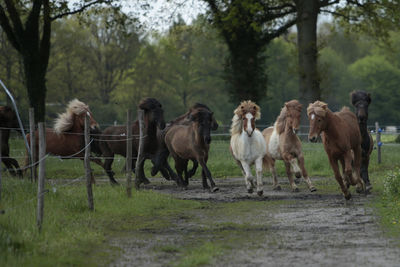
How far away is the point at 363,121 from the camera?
13320mm

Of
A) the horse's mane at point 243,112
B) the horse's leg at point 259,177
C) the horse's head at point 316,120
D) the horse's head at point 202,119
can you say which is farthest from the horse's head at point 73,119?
the horse's head at point 316,120

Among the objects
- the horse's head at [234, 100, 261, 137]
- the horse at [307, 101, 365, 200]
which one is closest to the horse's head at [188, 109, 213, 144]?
the horse's head at [234, 100, 261, 137]

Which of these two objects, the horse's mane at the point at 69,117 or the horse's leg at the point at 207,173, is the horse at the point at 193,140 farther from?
the horse's mane at the point at 69,117

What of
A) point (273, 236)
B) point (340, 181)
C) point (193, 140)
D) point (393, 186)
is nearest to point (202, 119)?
point (193, 140)

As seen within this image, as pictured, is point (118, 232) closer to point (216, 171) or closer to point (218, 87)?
point (216, 171)

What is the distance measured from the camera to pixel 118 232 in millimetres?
8859

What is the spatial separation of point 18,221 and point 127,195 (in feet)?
14.0

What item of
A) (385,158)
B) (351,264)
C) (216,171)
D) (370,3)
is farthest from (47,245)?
(370,3)

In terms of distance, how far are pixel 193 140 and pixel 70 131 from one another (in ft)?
9.73

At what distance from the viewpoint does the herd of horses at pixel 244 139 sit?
12047 mm

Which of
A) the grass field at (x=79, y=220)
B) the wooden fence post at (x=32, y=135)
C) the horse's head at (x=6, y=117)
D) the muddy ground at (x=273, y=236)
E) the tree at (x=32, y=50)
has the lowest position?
the muddy ground at (x=273, y=236)

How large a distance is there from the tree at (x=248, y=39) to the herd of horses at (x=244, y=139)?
602 inches

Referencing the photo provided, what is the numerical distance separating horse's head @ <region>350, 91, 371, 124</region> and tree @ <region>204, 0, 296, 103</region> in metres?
18.1

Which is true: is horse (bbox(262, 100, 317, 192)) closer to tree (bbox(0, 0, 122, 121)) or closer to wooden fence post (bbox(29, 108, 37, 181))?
wooden fence post (bbox(29, 108, 37, 181))
